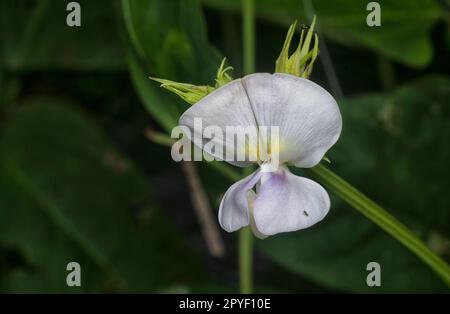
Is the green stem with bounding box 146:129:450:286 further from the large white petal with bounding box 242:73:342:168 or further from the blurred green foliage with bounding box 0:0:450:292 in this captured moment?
the blurred green foliage with bounding box 0:0:450:292

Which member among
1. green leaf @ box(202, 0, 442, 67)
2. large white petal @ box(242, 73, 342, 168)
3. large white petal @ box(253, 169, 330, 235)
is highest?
green leaf @ box(202, 0, 442, 67)

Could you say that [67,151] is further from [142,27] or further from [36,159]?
[142,27]

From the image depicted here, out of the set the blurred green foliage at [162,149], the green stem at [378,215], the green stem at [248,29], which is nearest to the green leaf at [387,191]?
the blurred green foliage at [162,149]

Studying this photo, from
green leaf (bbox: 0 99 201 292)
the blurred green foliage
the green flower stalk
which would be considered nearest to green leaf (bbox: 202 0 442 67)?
the blurred green foliage

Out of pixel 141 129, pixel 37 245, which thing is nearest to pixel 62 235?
pixel 37 245

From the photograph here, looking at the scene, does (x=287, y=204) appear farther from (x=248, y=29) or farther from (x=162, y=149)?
(x=162, y=149)

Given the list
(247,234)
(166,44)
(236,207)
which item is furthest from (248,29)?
(236,207)

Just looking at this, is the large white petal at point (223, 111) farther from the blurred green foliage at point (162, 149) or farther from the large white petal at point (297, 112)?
the blurred green foliage at point (162, 149)
